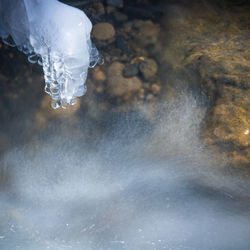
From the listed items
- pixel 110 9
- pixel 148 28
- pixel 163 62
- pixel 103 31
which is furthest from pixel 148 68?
pixel 110 9

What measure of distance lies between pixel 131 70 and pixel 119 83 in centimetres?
17

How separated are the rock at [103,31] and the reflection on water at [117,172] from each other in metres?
0.35

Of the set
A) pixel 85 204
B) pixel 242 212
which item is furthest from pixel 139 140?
pixel 242 212

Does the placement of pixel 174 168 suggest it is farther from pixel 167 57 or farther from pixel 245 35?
pixel 245 35

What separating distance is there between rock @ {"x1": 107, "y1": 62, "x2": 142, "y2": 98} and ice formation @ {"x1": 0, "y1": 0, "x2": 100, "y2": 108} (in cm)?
33

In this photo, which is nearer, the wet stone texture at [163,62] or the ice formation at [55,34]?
the ice formation at [55,34]

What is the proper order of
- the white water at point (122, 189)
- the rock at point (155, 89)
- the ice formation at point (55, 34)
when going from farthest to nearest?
the rock at point (155, 89), the white water at point (122, 189), the ice formation at point (55, 34)

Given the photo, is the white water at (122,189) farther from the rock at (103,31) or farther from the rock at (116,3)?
the rock at (116,3)

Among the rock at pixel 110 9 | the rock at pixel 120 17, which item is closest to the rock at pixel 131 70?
the rock at pixel 120 17

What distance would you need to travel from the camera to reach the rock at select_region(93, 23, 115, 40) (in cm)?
223

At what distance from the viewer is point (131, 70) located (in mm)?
2104

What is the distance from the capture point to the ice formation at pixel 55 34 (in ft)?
5.16

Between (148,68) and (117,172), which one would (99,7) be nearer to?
(148,68)

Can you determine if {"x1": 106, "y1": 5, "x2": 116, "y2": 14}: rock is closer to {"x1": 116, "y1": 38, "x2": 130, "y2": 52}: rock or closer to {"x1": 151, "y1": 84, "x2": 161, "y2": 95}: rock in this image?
{"x1": 116, "y1": 38, "x2": 130, "y2": 52}: rock
